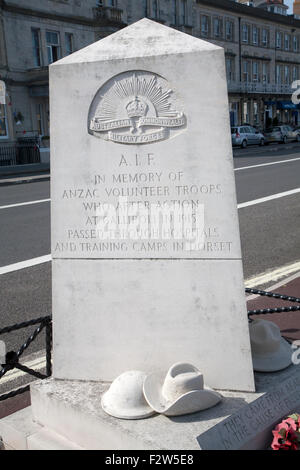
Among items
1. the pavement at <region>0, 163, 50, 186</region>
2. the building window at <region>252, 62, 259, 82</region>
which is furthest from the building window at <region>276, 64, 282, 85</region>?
the pavement at <region>0, 163, 50, 186</region>

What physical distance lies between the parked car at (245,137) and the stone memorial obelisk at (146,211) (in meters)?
37.9

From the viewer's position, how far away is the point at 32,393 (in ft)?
11.8

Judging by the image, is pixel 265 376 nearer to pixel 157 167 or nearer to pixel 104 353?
pixel 104 353

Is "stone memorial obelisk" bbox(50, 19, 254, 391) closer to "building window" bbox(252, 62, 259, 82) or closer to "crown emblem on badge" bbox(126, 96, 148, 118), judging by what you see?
"crown emblem on badge" bbox(126, 96, 148, 118)

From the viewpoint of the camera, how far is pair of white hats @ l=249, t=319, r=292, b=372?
11.8ft

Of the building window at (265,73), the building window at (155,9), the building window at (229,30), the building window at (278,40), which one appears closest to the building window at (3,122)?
the building window at (155,9)

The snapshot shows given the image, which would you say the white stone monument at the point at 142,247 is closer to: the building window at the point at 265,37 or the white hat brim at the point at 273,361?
the white hat brim at the point at 273,361

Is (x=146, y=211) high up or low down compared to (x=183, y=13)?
down

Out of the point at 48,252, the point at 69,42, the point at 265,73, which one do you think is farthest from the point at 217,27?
the point at 48,252

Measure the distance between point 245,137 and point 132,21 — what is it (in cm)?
1281

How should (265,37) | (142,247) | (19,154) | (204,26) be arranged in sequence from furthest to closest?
(265,37)
(204,26)
(19,154)
(142,247)

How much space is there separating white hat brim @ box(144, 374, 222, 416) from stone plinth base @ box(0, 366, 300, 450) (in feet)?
0.14

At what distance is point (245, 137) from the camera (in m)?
41.0

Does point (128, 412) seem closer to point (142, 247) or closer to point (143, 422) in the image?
point (143, 422)
